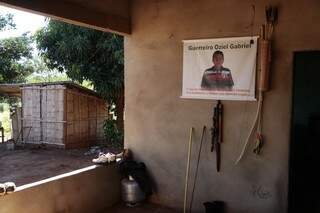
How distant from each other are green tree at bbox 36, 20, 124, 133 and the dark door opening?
6.27 m

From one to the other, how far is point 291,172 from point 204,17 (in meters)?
2.21

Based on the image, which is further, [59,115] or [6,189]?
[59,115]

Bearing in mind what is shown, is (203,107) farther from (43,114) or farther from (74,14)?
(43,114)

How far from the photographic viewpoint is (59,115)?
471 inches

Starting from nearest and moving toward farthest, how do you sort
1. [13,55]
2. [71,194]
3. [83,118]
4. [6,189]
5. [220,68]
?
[6,189]
[71,194]
[220,68]
[83,118]
[13,55]

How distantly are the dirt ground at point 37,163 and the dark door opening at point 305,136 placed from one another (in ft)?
20.0

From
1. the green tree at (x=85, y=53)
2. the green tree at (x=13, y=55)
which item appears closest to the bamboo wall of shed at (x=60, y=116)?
the green tree at (x=85, y=53)

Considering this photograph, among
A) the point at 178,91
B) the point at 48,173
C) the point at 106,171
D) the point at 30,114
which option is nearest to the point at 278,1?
the point at 178,91

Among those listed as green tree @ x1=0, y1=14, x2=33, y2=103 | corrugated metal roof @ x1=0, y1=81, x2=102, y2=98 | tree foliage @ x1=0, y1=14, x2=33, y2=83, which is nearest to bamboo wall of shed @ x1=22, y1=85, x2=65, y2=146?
corrugated metal roof @ x1=0, y1=81, x2=102, y2=98

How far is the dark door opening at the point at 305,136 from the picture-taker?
384 cm

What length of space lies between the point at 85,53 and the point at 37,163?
3563mm

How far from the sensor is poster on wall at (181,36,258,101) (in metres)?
4.27

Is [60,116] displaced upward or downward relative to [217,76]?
downward

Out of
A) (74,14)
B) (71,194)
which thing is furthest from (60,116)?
(74,14)
